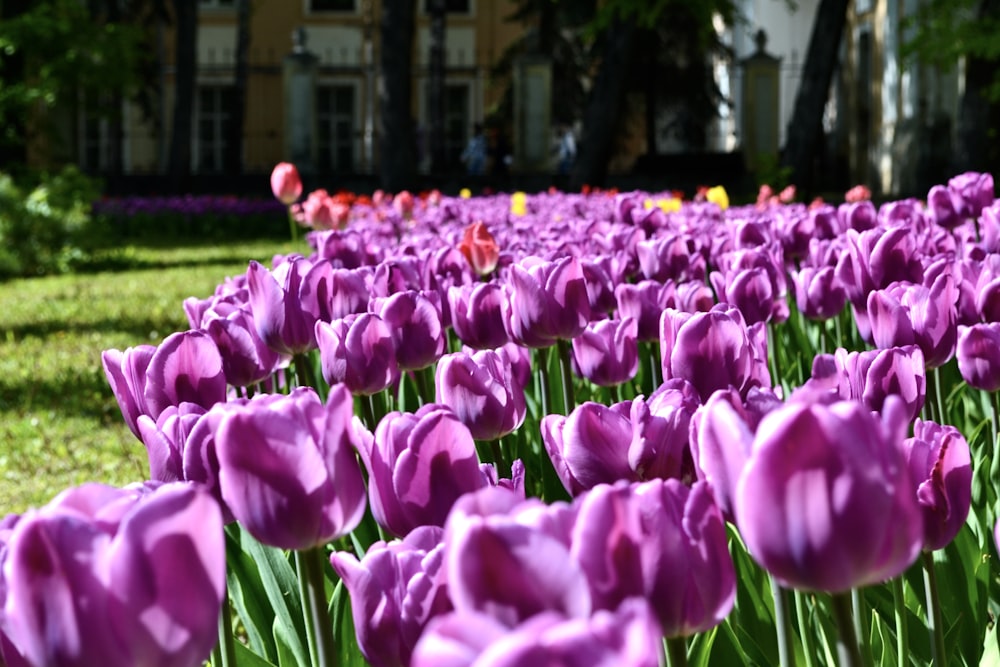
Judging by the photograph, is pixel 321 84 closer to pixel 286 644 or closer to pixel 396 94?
pixel 396 94

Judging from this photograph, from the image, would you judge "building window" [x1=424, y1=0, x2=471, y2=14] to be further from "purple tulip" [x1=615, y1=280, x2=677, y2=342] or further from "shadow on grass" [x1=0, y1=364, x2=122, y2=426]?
"purple tulip" [x1=615, y1=280, x2=677, y2=342]

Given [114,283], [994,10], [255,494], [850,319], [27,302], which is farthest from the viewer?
[994,10]

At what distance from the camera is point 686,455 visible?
1.49m

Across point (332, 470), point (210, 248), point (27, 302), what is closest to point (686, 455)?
point (332, 470)

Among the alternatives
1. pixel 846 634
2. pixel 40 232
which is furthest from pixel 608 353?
pixel 40 232

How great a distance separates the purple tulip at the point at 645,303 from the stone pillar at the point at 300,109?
2570cm

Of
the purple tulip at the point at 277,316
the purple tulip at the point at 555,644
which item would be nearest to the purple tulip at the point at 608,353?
the purple tulip at the point at 277,316

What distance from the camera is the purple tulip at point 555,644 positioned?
2.39 ft

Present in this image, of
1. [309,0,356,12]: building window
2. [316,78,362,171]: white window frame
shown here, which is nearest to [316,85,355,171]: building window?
[316,78,362,171]: white window frame

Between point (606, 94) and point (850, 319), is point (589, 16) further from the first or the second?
point (850, 319)

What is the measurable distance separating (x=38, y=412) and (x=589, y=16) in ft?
83.7

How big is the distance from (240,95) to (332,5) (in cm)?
905

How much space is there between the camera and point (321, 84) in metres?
37.2

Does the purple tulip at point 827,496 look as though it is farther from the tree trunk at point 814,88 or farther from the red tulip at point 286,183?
the tree trunk at point 814,88
